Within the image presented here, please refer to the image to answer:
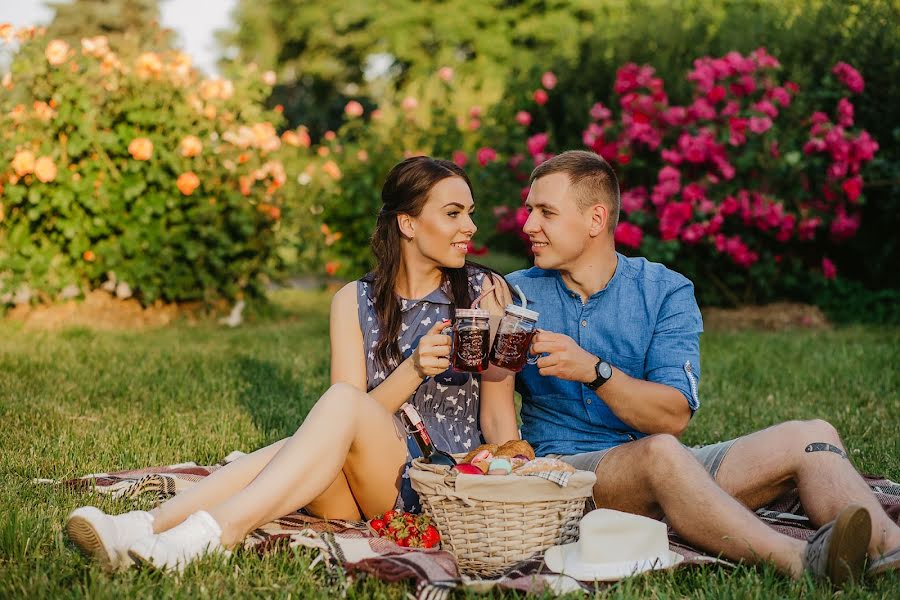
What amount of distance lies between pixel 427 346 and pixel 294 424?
225 cm

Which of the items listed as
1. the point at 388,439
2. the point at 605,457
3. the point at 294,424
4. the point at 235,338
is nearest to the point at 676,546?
the point at 605,457

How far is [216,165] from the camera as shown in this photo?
938 cm

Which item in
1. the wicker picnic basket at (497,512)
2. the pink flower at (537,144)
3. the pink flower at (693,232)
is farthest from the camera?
the pink flower at (537,144)

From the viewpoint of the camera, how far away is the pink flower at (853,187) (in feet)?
28.7

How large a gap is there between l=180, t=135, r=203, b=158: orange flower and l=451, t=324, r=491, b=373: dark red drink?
621 centimetres

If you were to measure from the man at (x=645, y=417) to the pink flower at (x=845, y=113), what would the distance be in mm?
5705

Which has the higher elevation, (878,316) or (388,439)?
(388,439)

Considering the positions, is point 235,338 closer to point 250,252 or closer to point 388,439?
point 250,252

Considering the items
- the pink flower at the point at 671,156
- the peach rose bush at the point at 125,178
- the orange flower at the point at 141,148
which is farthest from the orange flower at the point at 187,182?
the pink flower at the point at 671,156

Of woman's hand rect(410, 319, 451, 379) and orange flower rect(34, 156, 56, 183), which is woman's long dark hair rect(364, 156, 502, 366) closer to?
woman's hand rect(410, 319, 451, 379)

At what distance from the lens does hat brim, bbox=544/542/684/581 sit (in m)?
3.10

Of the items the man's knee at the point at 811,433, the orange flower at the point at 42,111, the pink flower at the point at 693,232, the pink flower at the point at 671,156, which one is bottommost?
the man's knee at the point at 811,433

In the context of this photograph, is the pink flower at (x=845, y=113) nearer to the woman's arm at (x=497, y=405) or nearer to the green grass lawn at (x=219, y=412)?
the green grass lawn at (x=219, y=412)

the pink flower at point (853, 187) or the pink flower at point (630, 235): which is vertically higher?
the pink flower at point (853, 187)
